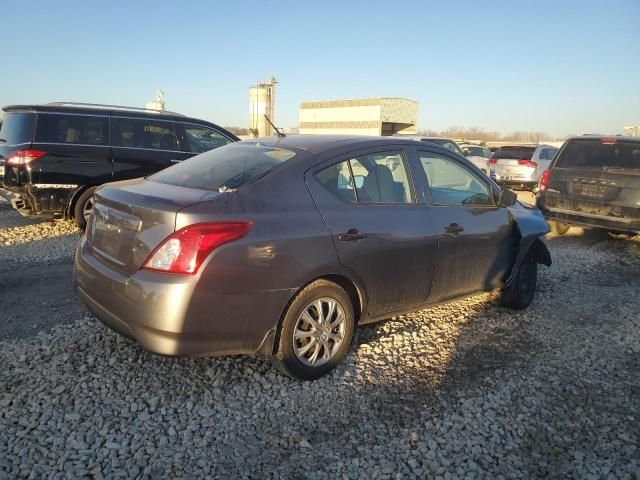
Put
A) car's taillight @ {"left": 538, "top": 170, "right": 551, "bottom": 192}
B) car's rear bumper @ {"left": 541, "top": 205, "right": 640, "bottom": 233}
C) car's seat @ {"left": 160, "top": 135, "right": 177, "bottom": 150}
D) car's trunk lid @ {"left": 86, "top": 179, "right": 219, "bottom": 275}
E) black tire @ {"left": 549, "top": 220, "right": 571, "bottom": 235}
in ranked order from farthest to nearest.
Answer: black tire @ {"left": 549, "top": 220, "right": 571, "bottom": 235} → car's taillight @ {"left": 538, "top": 170, "right": 551, "bottom": 192} → car's seat @ {"left": 160, "top": 135, "right": 177, "bottom": 150} → car's rear bumper @ {"left": 541, "top": 205, "right": 640, "bottom": 233} → car's trunk lid @ {"left": 86, "top": 179, "right": 219, "bottom": 275}

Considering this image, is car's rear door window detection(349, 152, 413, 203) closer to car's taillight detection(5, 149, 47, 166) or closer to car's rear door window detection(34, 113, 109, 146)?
car's rear door window detection(34, 113, 109, 146)

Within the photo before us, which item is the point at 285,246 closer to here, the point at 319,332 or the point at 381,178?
the point at 319,332

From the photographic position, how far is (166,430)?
280 centimetres

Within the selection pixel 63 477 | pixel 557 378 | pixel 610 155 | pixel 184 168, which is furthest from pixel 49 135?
pixel 610 155

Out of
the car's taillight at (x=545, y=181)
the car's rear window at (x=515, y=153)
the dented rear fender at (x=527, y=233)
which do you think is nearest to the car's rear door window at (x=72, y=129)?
the dented rear fender at (x=527, y=233)

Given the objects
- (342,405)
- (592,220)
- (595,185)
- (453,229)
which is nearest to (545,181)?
(595,185)

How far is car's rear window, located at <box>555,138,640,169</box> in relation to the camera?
7629 millimetres

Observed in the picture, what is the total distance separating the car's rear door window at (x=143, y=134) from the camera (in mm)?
7465

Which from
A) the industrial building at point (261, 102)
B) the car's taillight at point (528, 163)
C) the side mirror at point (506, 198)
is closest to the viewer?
the side mirror at point (506, 198)

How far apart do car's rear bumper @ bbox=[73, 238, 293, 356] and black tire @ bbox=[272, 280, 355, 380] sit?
0.10m

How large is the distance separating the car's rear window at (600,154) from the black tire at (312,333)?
20.8ft

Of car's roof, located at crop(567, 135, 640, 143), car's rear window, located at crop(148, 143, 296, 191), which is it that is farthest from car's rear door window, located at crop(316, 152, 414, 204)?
car's roof, located at crop(567, 135, 640, 143)

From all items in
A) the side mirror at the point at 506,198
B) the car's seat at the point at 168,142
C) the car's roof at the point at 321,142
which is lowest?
the side mirror at the point at 506,198

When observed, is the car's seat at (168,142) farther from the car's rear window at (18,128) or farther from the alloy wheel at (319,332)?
the alloy wheel at (319,332)
